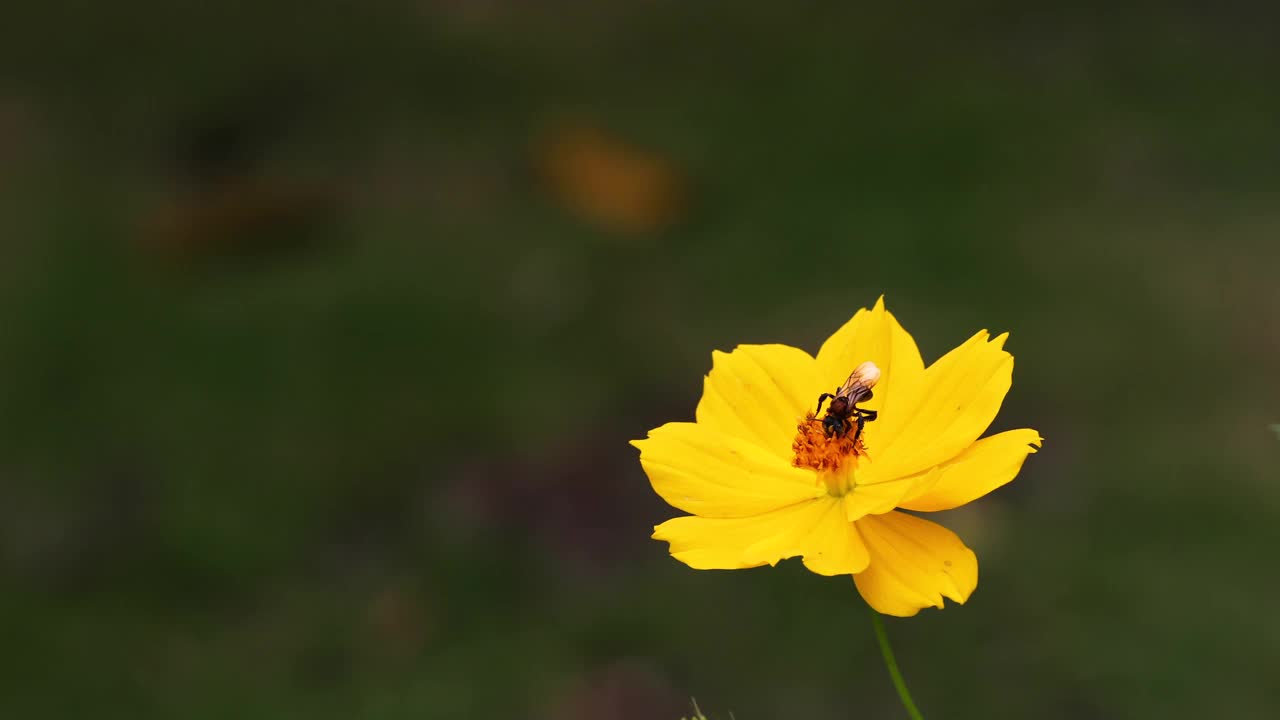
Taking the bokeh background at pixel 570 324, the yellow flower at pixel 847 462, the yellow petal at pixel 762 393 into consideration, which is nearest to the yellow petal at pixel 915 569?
the yellow flower at pixel 847 462

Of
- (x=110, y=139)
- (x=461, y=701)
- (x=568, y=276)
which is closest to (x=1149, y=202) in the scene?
(x=568, y=276)

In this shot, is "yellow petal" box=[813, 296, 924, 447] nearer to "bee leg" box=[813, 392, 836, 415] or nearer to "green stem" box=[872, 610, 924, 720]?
"bee leg" box=[813, 392, 836, 415]

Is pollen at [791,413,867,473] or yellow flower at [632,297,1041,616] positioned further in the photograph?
pollen at [791,413,867,473]

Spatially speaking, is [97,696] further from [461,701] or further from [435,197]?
[435,197]

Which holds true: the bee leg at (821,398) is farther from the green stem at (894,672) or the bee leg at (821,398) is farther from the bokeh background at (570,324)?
the bokeh background at (570,324)

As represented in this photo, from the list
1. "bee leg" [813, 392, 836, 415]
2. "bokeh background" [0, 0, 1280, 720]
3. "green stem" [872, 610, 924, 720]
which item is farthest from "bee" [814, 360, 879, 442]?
"bokeh background" [0, 0, 1280, 720]

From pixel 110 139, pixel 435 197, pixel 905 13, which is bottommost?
pixel 110 139
